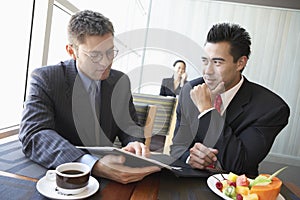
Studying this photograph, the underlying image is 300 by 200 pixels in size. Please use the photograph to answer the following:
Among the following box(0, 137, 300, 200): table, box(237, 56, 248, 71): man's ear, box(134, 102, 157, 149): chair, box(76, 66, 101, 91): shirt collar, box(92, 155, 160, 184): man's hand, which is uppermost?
box(237, 56, 248, 71): man's ear

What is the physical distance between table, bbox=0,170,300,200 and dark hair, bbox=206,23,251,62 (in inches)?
32.5

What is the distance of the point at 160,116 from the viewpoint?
72.3 inches

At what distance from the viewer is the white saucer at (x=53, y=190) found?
0.65 m

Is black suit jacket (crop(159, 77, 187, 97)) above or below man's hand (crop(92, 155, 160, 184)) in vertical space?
above

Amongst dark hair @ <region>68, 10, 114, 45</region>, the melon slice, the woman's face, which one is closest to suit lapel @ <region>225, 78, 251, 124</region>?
the melon slice

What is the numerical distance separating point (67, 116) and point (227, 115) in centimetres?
82

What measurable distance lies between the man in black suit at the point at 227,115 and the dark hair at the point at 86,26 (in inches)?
22.7

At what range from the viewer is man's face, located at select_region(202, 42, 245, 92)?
1.46 metres

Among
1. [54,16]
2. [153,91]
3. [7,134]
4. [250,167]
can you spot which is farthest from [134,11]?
[250,167]

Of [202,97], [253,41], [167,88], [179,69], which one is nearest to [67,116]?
[202,97]

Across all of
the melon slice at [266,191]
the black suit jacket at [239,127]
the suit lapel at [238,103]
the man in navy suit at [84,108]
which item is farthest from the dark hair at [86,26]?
the melon slice at [266,191]

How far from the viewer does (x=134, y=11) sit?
12.6ft

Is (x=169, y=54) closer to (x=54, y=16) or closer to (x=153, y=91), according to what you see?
(x=153, y=91)

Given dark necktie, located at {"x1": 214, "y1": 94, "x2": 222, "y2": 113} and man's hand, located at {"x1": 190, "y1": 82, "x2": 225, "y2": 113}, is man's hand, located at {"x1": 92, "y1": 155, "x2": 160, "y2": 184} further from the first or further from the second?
dark necktie, located at {"x1": 214, "y1": 94, "x2": 222, "y2": 113}
